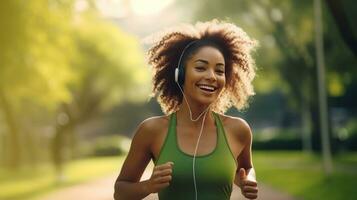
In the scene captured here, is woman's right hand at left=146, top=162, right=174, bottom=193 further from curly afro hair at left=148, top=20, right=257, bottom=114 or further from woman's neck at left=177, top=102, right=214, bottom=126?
curly afro hair at left=148, top=20, right=257, bottom=114

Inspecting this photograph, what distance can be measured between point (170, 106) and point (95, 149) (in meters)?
43.5

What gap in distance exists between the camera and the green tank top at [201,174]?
3.08 metres

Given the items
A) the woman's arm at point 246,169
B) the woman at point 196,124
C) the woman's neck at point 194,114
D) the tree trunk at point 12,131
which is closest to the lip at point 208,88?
the woman at point 196,124

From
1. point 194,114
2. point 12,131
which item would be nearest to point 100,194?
point 194,114

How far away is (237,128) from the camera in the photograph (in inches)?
131

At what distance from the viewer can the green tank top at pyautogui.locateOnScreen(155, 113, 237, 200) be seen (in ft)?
10.1

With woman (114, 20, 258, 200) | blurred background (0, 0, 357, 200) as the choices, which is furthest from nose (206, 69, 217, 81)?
blurred background (0, 0, 357, 200)

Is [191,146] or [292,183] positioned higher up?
[292,183]

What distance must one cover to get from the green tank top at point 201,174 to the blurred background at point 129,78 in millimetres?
1304

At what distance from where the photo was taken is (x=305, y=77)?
97.1 ft

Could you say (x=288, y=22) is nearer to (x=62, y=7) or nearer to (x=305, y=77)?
(x=305, y=77)

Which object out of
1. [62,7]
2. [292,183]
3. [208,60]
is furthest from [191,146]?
[62,7]

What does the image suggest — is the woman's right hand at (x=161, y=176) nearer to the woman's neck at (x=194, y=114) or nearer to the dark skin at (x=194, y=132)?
the dark skin at (x=194, y=132)

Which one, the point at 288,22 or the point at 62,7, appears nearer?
the point at 62,7
